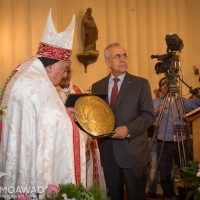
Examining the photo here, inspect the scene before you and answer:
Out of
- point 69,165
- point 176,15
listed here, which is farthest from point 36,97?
point 176,15

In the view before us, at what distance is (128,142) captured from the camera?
3678 millimetres

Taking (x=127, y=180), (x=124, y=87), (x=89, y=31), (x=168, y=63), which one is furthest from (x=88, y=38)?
(x=127, y=180)

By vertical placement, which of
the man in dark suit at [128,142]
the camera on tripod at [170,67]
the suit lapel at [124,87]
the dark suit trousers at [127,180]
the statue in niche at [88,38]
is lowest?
the dark suit trousers at [127,180]

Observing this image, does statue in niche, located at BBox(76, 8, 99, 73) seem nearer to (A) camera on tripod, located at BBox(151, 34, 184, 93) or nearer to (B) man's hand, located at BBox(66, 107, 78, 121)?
(A) camera on tripod, located at BBox(151, 34, 184, 93)

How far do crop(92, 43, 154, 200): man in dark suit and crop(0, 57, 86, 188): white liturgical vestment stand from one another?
2.88ft

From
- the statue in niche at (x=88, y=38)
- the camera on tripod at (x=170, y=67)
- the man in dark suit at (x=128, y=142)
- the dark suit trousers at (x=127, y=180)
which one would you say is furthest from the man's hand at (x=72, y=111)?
the statue in niche at (x=88, y=38)

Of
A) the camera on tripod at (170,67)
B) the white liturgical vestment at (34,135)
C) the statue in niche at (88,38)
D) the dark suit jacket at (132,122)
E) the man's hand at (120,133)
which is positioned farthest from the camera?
the statue in niche at (88,38)

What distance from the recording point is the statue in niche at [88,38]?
7.89 m

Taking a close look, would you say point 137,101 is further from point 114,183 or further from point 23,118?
point 23,118

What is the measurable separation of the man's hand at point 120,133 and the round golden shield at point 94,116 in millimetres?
84

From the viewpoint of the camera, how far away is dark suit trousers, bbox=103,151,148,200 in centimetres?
366

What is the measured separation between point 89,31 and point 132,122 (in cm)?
459

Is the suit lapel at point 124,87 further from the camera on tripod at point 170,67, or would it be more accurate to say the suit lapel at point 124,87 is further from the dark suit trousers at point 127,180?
the camera on tripod at point 170,67

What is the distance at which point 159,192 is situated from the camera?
5945 mm
